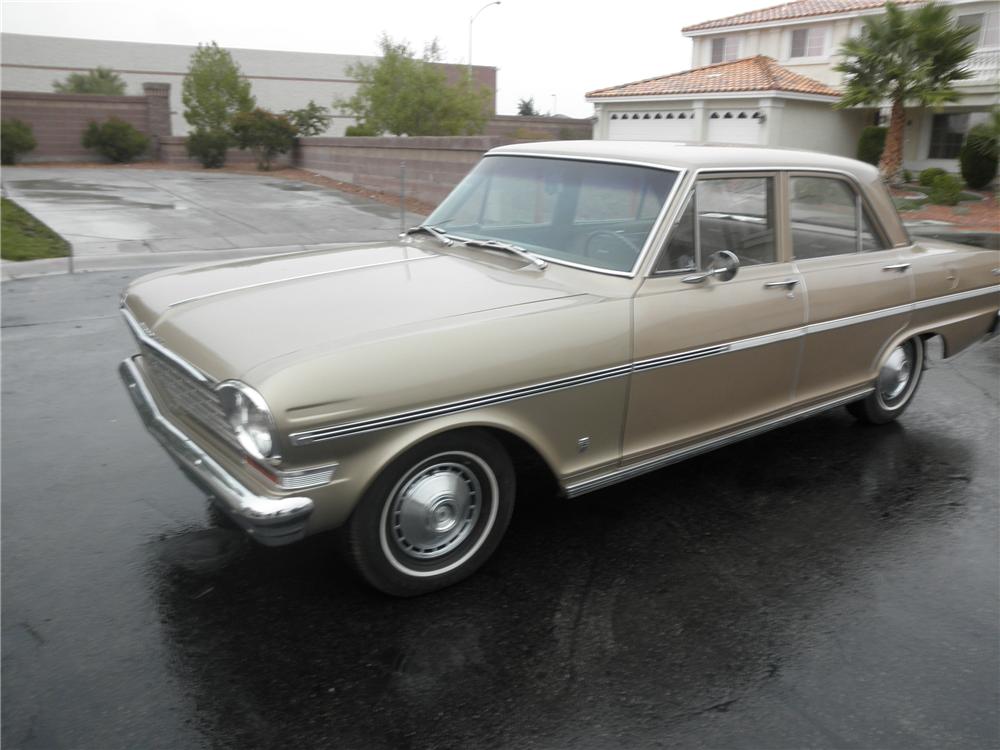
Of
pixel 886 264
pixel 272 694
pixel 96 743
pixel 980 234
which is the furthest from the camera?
pixel 980 234

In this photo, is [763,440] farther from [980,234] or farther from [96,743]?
[980,234]

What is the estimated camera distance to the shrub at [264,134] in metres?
25.2

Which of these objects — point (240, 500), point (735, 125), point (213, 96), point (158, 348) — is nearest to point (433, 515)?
point (240, 500)

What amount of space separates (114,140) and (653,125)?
61.9ft

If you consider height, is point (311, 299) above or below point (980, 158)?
below

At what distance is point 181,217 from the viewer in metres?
14.1

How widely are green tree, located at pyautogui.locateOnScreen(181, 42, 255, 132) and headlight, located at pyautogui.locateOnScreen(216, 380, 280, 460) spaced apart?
27894mm

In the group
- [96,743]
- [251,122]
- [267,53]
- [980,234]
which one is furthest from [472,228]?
[267,53]

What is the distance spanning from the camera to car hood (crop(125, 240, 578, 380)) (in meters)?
3.05

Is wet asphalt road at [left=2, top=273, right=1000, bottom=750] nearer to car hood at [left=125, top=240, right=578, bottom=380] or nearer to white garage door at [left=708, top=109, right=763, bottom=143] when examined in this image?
car hood at [left=125, top=240, right=578, bottom=380]

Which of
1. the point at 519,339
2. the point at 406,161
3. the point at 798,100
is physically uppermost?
the point at 798,100

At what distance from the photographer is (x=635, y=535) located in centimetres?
387

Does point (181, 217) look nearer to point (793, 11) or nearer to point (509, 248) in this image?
point (509, 248)

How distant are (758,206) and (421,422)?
224 centimetres
